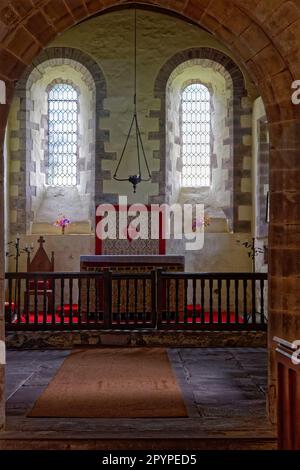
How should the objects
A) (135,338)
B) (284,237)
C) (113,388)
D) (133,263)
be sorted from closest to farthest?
(284,237) < (113,388) < (135,338) < (133,263)

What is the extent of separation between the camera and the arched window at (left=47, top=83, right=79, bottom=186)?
37.4 ft

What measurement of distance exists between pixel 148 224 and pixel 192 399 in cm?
621

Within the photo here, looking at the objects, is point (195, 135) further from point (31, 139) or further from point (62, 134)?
point (31, 139)

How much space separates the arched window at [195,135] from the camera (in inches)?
448

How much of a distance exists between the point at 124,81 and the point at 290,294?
7789 mm

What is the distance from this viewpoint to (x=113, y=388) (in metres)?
4.92

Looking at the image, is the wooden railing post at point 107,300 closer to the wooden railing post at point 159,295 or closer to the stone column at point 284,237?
the wooden railing post at point 159,295

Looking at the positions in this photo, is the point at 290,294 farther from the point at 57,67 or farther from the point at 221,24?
the point at 57,67

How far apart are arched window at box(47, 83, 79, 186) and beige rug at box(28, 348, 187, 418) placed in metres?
5.56

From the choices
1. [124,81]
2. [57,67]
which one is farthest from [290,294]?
[57,67]

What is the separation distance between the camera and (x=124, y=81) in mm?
10812

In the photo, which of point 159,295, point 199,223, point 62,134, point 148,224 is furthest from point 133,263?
point 62,134

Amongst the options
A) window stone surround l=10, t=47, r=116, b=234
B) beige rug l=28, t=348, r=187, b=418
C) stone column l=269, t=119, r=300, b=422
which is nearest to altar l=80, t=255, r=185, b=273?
beige rug l=28, t=348, r=187, b=418

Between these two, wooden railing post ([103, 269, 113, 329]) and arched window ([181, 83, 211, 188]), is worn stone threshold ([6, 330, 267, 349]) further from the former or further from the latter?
arched window ([181, 83, 211, 188])
